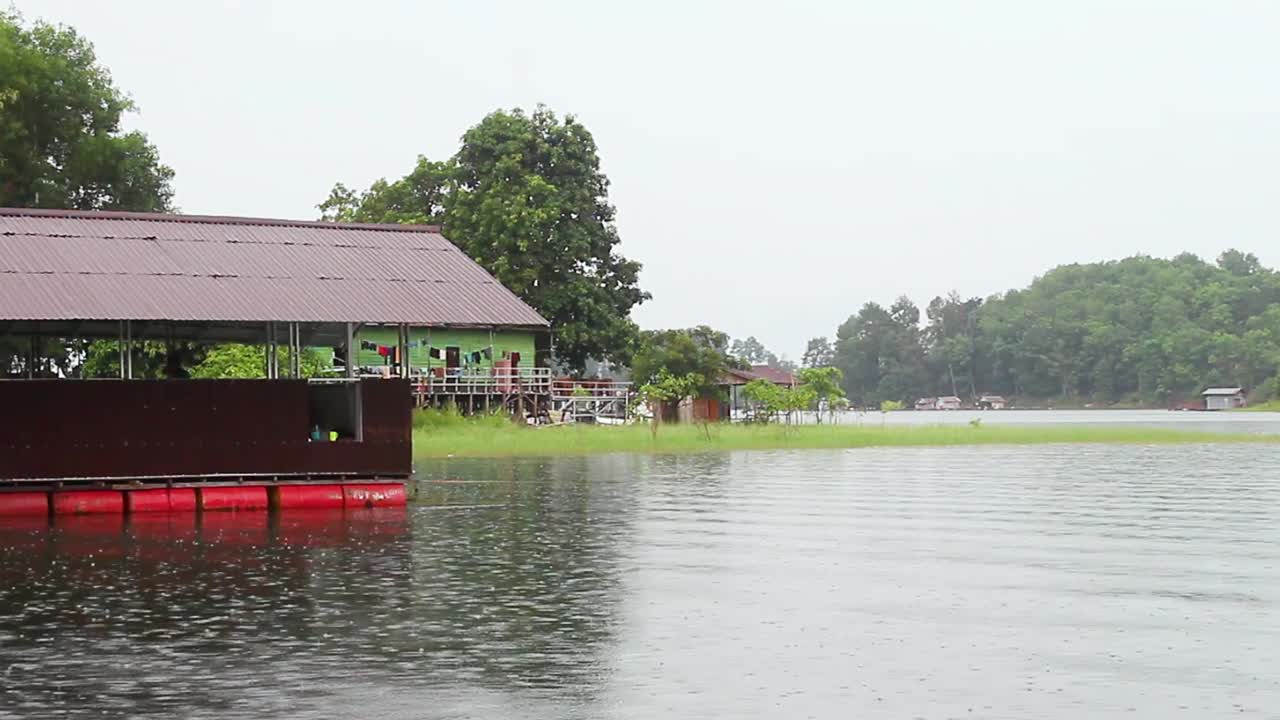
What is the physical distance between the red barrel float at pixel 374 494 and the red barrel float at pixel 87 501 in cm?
429

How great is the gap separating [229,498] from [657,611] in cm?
1607

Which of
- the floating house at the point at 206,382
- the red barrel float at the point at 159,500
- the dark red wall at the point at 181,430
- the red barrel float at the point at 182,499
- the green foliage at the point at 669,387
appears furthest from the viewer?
the green foliage at the point at 669,387

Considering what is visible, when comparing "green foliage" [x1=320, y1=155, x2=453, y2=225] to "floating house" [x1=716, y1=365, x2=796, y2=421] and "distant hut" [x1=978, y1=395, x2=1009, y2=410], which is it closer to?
"floating house" [x1=716, y1=365, x2=796, y2=421]

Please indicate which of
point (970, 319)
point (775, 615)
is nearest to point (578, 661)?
point (775, 615)

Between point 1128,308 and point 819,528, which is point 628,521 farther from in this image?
point 1128,308

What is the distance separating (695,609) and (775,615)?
0.97 metres

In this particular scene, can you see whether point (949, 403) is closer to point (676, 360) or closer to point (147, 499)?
point (676, 360)

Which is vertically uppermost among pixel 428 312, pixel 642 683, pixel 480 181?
pixel 480 181

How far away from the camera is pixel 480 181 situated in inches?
3108

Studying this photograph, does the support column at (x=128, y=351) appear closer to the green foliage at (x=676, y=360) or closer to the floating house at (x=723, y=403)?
the green foliage at (x=676, y=360)

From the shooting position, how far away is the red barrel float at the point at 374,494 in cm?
3388

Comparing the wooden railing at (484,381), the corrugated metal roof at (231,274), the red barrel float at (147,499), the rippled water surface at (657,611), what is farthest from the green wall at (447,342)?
the rippled water surface at (657,611)

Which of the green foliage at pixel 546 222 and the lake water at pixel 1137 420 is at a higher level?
the green foliage at pixel 546 222

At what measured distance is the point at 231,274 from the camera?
34531 millimetres
